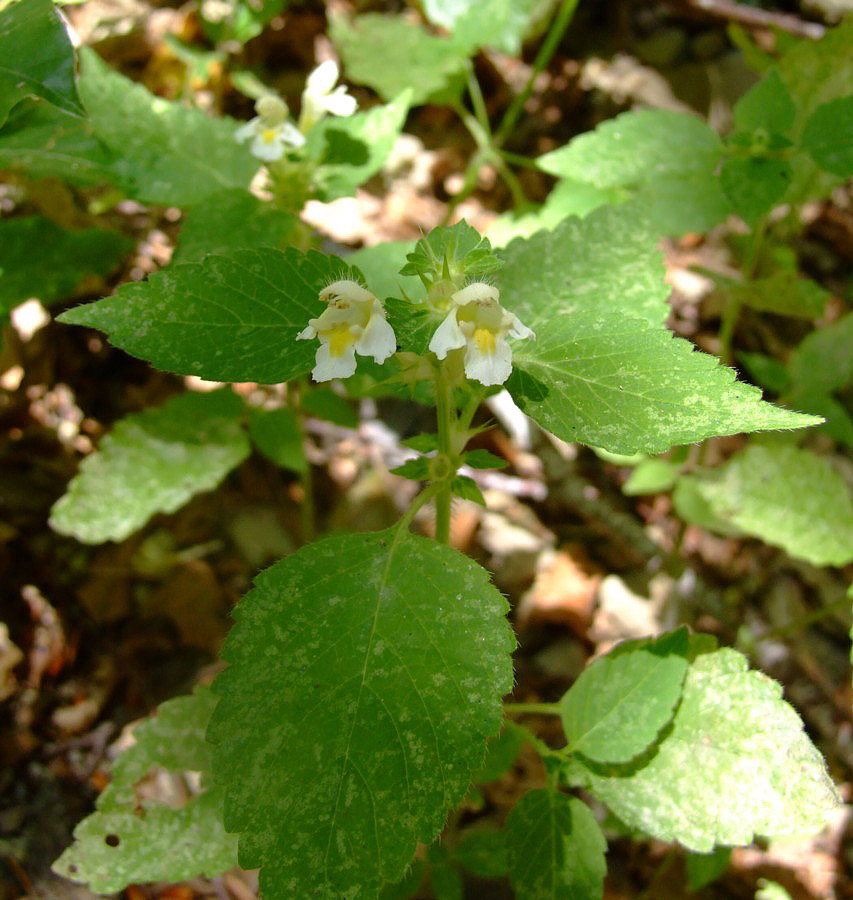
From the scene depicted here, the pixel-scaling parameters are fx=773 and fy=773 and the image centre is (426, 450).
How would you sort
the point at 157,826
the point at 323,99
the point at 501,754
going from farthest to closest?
the point at 323,99 → the point at 501,754 → the point at 157,826

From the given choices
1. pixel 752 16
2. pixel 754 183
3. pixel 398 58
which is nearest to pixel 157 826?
pixel 754 183

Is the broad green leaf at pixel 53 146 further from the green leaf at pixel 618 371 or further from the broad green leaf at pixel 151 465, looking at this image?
the green leaf at pixel 618 371

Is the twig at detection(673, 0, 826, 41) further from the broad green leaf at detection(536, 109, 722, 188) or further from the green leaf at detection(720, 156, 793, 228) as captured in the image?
the green leaf at detection(720, 156, 793, 228)

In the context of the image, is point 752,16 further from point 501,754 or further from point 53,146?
point 501,754

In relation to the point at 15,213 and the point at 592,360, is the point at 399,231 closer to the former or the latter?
the point at 15,213

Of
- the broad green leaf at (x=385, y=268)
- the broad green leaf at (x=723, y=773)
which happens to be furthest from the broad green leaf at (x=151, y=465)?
the broad green leaf at (x=723, y=773)
